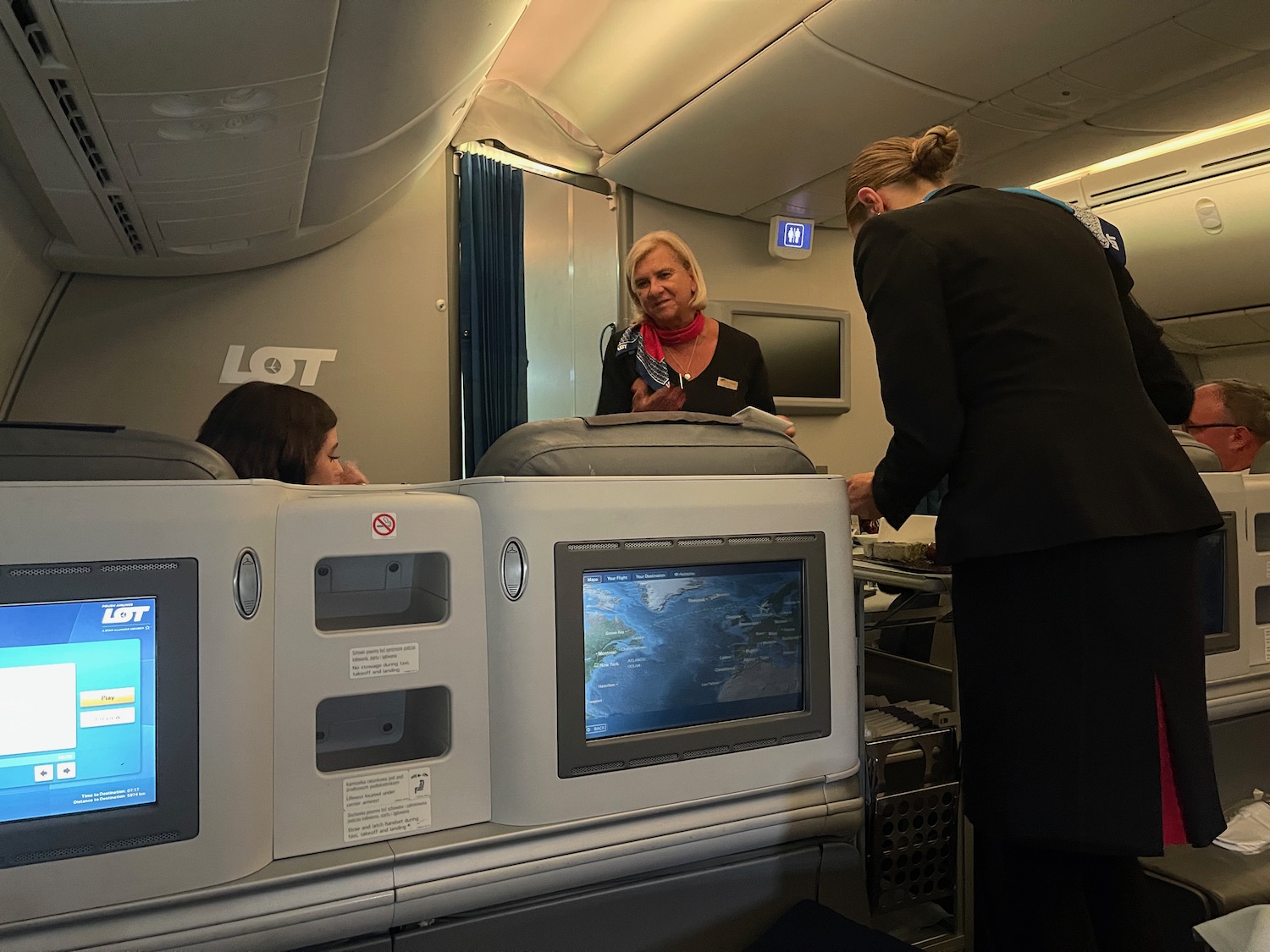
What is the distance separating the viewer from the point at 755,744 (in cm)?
123

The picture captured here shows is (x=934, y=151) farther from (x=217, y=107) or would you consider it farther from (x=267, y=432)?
(x=267, y=432)

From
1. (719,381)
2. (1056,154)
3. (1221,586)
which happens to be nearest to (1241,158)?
(1056,154)

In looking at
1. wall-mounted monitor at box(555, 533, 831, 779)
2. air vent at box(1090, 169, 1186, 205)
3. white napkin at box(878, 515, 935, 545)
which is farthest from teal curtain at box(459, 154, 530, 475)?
air vent at box(1090, 169, 1186, 205)

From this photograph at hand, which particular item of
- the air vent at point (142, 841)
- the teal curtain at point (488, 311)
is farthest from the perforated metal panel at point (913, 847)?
the teal curtain at point (488, 311)

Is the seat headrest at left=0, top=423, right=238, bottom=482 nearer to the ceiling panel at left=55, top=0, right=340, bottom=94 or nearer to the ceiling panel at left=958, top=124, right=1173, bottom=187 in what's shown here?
→ the ceiling panel at left=55, top=0, right=340, bottom=94

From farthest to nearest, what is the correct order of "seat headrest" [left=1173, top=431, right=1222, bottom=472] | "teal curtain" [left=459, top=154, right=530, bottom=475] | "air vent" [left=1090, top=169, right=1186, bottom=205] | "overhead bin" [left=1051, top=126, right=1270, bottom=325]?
"air vent" [left=1090, top=169, right=1186, bottom=205] → "overhead bin" [left=1051, top=126, right=1270, bottom=325] → "teal curtain" [left=459, top=154, right=530, bottom=475] → "seat headrest" [left=1173, top=431, right=1222, bottom=472]

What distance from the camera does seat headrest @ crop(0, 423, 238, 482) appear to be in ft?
3.11

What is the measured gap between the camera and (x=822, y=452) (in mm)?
5117

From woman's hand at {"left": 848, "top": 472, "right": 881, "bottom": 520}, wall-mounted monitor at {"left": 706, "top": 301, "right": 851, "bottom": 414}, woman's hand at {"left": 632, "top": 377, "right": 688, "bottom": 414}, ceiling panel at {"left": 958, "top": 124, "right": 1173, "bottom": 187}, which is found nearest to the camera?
woman's hand at {"left": 848, "top": 472, "right": 881, "bottom": 520}

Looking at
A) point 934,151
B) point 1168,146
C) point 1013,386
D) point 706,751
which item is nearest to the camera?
point 706,751

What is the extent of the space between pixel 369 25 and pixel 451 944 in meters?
1.53

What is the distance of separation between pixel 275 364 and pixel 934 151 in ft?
9.35

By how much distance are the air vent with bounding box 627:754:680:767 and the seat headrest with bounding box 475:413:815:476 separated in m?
0.37

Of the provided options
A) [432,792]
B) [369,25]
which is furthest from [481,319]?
[432,792]
